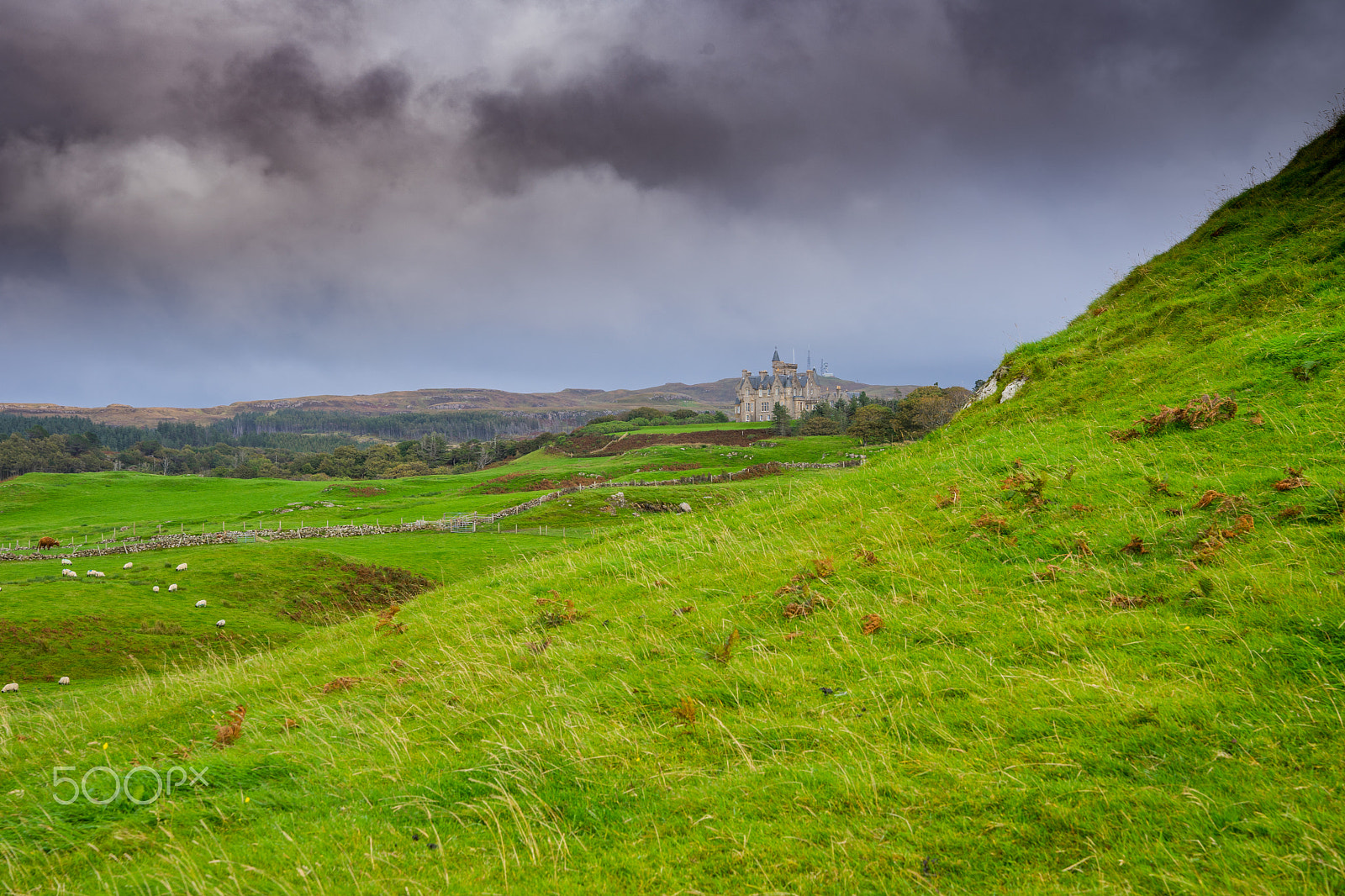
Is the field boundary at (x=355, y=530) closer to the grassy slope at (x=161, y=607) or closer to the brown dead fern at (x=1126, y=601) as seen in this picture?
the grassy slope at (x=161, y=607)

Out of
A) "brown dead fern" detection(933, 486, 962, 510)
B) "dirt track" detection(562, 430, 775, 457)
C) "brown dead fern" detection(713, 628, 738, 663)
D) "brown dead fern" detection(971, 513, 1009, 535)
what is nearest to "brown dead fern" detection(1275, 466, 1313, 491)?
"brown dead fern" detection(971, 513, 1009, 535)

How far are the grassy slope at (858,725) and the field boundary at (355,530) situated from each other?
34.8 meters

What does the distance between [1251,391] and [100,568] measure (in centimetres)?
5294

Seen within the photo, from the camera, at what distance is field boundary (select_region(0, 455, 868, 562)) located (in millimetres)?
50069

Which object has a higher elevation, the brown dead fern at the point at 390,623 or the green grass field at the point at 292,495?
the brown dead fern at the point at 390,623

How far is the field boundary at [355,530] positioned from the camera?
50.1m

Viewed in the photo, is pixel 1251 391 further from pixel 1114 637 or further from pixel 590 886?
pixel 590 886

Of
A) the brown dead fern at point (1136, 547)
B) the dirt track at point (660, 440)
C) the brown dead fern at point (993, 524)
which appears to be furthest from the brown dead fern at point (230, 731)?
the dirt track at point (660, 440)

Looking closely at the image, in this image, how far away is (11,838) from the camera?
5.55 meters

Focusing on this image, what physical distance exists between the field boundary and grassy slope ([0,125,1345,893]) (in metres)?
34.8

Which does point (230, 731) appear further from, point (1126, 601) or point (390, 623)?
point (1126, 601)

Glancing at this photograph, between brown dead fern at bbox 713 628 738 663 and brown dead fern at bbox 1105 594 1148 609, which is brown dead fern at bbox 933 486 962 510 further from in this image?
brown dead fern at bbox 713 628 738 663

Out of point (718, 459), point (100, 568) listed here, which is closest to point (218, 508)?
point (100, 568)

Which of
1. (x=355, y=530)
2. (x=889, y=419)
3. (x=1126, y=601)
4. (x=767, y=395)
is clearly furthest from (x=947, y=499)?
(x=767, y=395)
